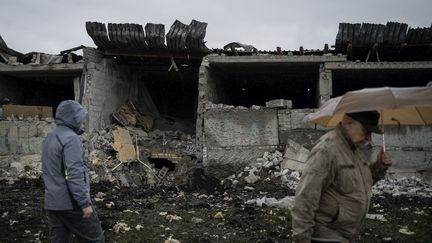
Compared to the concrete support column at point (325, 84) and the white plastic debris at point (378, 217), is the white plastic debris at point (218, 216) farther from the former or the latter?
the concrete support column at point (325, 84)

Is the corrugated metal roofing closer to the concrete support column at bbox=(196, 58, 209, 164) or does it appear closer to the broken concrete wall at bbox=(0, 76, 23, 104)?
the concrete support column at bbox=(196, 58, 209, 164)

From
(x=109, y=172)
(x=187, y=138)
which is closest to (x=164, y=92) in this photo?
(x=187, y=138)

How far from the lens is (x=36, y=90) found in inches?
567

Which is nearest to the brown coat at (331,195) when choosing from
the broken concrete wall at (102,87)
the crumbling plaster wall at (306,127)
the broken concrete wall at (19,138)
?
the crumbling plaster wall at (306,127)

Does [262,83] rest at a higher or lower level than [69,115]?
higher

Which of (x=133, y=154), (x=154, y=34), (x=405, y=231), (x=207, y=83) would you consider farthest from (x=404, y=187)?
(x=154, y=34)

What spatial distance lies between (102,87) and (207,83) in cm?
324

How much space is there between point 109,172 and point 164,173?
1.48m

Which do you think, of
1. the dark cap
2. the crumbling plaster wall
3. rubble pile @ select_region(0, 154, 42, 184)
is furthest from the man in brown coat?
rubble pile @ select_region(0, 154, 42, 184)

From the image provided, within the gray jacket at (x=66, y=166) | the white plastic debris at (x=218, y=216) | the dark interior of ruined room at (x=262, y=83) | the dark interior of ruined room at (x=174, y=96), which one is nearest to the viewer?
the gray jacket at (x=66, y=166)

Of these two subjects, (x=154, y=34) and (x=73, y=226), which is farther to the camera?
(x=154, y=34)

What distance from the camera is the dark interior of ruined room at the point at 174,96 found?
49.7 ft

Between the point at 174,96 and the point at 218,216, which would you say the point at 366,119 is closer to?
the point at 218,216

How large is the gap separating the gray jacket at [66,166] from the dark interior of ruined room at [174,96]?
11.0 metres
